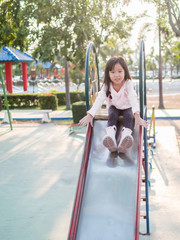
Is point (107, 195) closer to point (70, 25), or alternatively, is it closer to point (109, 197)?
point (109, 197)

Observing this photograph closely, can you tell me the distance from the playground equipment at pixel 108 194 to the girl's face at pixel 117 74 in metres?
0.25

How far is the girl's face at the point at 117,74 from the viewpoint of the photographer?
4.01 metres

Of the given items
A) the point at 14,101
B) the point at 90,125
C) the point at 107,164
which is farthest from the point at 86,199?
the point at 14,101

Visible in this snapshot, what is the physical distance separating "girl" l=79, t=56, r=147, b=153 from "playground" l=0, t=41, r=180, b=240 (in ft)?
0.48

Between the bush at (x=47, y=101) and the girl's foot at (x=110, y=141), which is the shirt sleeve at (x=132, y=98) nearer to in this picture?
the girl's foot at (x=110, y=141)

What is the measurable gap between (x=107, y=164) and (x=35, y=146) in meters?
5.35

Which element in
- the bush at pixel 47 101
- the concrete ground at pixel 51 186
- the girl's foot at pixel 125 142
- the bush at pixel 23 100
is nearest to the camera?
the girl's foot at pixel 125 142

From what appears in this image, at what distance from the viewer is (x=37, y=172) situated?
6.58m

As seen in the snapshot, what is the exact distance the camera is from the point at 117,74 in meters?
4.01

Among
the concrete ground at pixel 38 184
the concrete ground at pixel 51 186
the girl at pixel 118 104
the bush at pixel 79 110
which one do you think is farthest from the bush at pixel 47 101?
the girl at pixel 118 104

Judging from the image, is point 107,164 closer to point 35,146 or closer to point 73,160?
point 73,160

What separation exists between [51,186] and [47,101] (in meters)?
11.6

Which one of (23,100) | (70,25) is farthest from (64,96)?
(70,25)

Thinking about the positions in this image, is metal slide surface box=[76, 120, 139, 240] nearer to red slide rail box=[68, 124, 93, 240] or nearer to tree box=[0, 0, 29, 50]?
red slide rail box=[68, 124, 93, 240]
